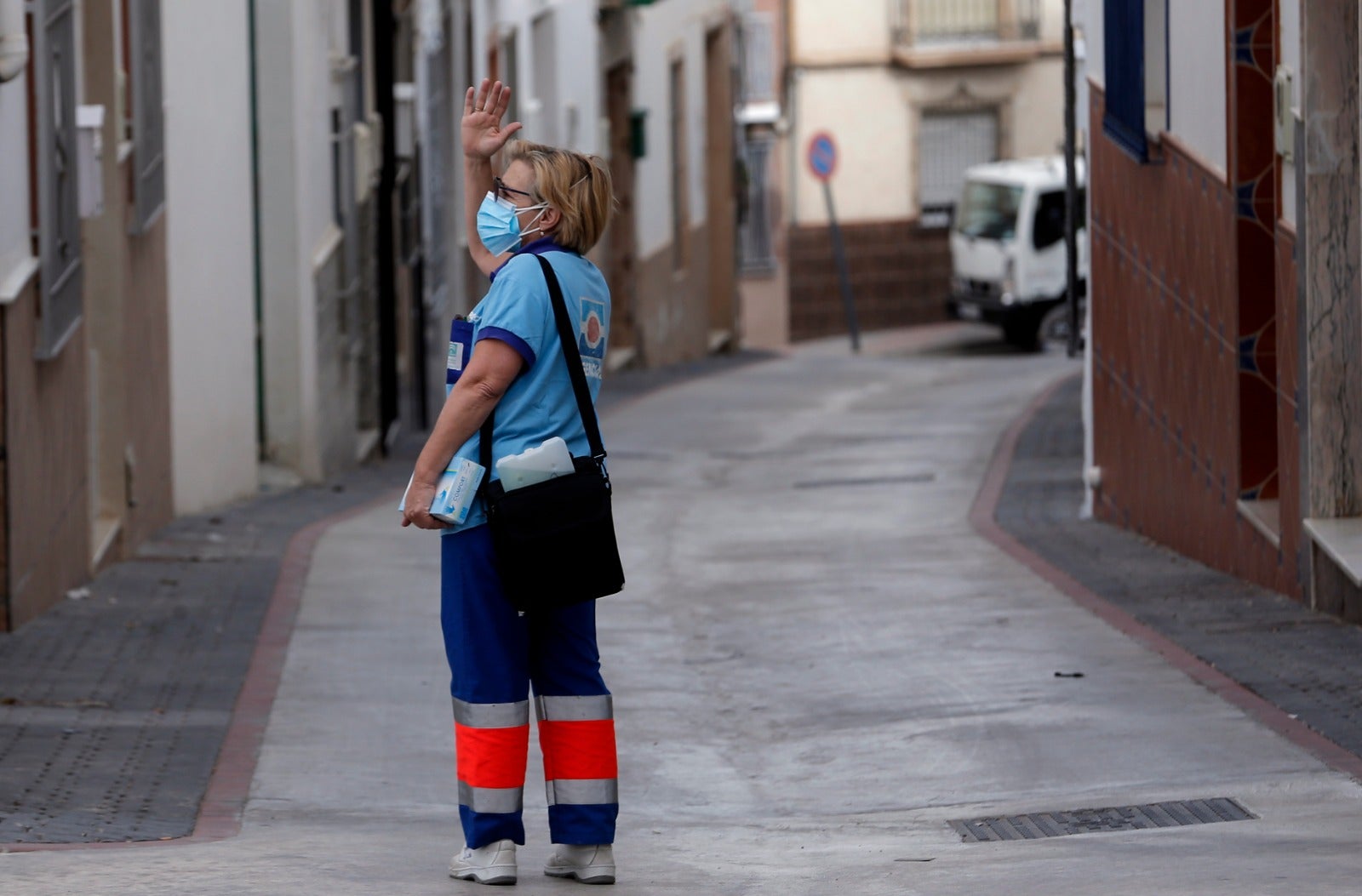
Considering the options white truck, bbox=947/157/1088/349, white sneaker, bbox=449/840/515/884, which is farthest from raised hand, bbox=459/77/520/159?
white truck, bbox=947/157/1088/349

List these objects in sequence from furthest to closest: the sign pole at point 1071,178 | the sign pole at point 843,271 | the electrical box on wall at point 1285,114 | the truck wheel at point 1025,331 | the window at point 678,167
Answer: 1. the sign pole at point 843,271
2. the truck wheel at point 1025,331
3. the window at point 678,167
4. the sign pole at point 1071,178
5. the electrical box on wall at point 1285,114

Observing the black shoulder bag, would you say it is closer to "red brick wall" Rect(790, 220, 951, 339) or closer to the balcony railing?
"red brick wall" Rect(790, 220, 951, 339)

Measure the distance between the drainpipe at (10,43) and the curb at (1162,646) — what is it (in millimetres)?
4719

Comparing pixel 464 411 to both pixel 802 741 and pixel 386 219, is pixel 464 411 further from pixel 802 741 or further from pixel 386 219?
pixel 386 219

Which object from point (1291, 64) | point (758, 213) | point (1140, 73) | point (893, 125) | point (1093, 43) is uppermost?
point (893, 125)

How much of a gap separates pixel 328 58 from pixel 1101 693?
9.80 meters

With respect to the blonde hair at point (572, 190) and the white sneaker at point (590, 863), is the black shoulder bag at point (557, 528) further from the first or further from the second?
the white sneaker at point (590, 863)

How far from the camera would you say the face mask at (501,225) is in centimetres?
562

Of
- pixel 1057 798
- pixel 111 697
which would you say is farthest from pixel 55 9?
pixel 1057 798

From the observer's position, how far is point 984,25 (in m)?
41.0

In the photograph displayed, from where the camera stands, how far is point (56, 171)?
9938 mm

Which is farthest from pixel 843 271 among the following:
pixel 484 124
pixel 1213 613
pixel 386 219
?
pixel 484 124

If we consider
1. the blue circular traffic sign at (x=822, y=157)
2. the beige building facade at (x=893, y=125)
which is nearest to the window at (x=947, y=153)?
the beige building facade at (x=893, y=125)

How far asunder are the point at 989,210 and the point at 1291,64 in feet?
84.0
